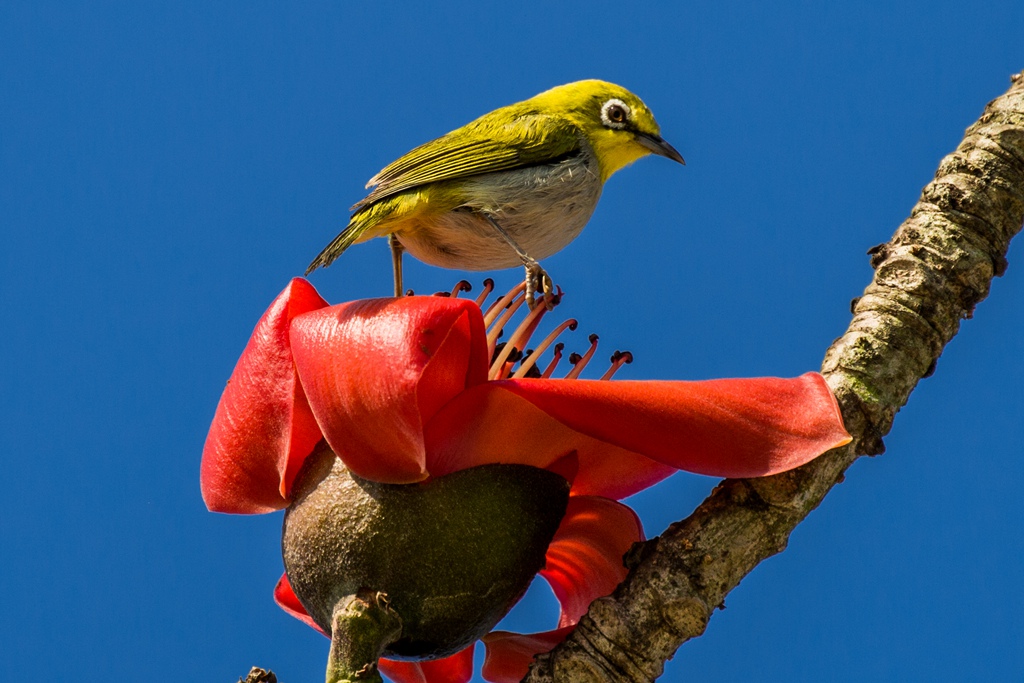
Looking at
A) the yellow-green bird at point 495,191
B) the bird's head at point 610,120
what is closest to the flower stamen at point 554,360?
the yellow-green bird at point 495,191

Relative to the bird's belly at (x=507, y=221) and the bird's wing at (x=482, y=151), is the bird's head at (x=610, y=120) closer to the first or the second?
the bird's wing at (x=482, y=151)

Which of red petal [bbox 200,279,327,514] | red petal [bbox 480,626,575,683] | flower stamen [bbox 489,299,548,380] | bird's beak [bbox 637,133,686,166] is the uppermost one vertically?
bird's beak [bbox 637,133,686,166]

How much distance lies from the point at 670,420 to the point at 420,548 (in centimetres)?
47

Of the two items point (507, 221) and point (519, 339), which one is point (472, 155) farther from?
point (519, 339)

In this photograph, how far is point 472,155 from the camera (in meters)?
3.55

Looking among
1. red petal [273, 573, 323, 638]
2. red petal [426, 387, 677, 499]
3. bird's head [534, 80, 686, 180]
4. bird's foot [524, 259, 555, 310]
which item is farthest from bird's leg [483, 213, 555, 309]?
bird's head [534, 80, 686, 180]

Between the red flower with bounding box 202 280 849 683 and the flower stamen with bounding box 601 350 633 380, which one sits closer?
the red flower with bounding box 202 280 849 683

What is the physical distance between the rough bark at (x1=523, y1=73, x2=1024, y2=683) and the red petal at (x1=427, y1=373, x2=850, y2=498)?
0.09m

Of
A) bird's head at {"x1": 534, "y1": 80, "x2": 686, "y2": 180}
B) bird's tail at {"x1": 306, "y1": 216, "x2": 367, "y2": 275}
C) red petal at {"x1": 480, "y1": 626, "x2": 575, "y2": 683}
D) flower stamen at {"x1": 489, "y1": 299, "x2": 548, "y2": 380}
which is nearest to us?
red petal at {"x1": 480, "y1": 626, "x2": 575, "y2": 683}

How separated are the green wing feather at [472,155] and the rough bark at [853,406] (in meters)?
1.68

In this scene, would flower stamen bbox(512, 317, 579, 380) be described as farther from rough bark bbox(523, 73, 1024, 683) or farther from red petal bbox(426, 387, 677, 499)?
rough bark bbox(523, 73, 1024, 683)

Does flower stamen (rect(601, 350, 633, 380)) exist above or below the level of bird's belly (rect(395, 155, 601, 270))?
below

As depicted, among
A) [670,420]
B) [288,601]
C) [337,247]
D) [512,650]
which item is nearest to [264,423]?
[288,601]

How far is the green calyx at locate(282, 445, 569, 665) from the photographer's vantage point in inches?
70.1
